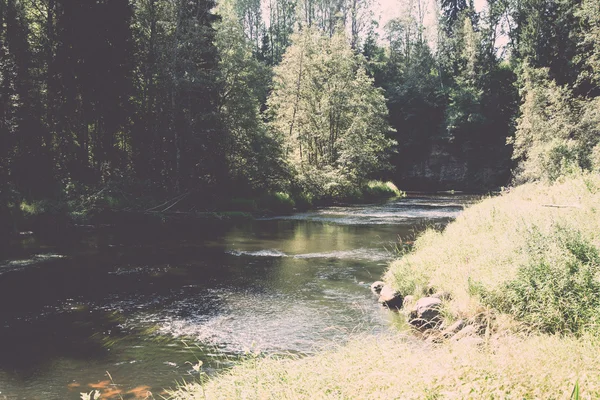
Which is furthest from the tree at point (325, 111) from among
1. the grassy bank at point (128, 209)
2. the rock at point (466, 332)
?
the rock at point (466, 332)

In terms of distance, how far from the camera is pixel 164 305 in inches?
419

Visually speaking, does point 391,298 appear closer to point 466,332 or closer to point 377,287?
point 377,287

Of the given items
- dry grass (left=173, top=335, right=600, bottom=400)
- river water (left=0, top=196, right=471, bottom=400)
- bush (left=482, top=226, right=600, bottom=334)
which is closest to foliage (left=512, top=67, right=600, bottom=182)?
river water (left=0, top=196, right=471, bottom=400)

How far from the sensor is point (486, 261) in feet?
30.6

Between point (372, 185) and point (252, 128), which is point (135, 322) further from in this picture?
point (372, 185)

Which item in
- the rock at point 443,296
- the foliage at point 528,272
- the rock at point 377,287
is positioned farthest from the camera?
the rock at point 377,287

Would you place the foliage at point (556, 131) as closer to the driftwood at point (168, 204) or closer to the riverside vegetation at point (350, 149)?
the riverside vegetation at point (350, 149)

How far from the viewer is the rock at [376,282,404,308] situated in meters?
10.4

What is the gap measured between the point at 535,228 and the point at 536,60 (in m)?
45.4

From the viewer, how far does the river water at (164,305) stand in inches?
289

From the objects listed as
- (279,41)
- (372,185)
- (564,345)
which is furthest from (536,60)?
(564,345)

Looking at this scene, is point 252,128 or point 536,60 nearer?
point 252,128

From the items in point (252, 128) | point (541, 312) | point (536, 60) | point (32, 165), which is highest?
point (536, 60)

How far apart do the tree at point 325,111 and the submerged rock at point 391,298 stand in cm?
2683
